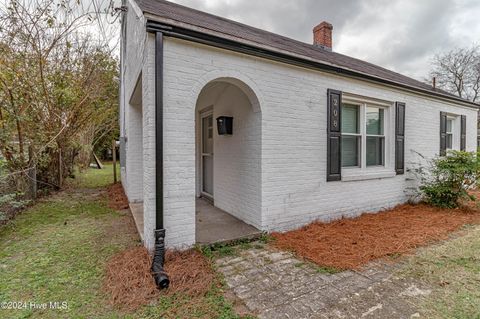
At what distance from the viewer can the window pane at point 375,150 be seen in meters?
5.55

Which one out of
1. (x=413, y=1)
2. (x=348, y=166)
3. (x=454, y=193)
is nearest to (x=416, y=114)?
(x=454, y=193)

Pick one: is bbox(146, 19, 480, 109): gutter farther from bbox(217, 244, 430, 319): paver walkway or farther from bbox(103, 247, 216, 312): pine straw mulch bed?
bbox(217, 244, 430, 319): paver walkway

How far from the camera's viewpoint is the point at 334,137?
4.59 m

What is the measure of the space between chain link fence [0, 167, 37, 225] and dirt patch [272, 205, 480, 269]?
5284 millimetres

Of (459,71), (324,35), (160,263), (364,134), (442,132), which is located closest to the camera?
(160,263)

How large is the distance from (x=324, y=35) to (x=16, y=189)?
998 centimetres

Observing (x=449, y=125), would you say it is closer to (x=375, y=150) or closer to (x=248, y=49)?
(x=375, y=150)

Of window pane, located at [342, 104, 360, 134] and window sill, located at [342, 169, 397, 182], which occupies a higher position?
window pane, located at [342, 104, 360, 134]

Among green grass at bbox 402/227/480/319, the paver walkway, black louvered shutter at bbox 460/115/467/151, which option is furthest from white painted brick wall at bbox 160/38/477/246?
black louvered shutter at bbox 460/115/467/151

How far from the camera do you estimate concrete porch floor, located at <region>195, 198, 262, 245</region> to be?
363 centimetres

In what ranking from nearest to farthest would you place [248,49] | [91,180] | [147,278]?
[147,278]
[248,49]
[91,180]

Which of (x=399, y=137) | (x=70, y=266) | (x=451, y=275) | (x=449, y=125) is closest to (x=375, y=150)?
(x=399, y=137)

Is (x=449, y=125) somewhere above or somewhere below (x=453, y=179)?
above

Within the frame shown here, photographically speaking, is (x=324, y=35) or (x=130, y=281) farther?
(x=324, y=35)
